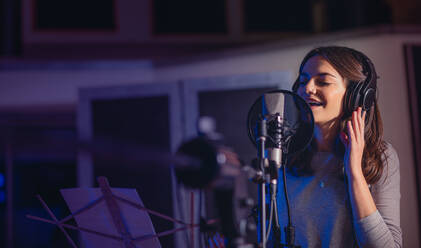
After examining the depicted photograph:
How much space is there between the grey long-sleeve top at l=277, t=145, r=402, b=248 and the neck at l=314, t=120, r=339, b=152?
0.03 metres

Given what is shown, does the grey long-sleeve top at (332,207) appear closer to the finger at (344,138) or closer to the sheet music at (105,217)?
the finger at (344,138)

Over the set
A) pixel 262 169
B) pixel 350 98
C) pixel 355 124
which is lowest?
pixel 262 169

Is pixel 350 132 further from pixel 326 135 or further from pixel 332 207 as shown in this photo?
pixel 332 207

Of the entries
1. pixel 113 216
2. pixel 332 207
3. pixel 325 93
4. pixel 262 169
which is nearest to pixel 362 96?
pixel 325 93

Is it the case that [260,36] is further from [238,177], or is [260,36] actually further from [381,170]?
[238,177]

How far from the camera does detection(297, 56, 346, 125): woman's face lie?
73.5 inches

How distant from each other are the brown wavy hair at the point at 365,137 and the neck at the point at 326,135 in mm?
19

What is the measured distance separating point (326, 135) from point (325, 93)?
20 cm

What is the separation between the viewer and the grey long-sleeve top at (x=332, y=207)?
170 cm

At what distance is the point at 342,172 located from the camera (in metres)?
1.81

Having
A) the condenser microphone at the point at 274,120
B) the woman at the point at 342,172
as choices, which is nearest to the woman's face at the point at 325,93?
the woman at the point at 342,172

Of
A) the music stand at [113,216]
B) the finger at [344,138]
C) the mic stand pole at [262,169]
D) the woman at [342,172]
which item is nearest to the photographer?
the mic stand pole at [262,169]

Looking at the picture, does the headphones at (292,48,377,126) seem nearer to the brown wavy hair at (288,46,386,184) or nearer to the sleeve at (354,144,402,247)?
the brown wavy hair at (288,46,386,184)

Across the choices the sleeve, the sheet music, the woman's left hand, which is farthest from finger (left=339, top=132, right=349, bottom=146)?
the sheet music
